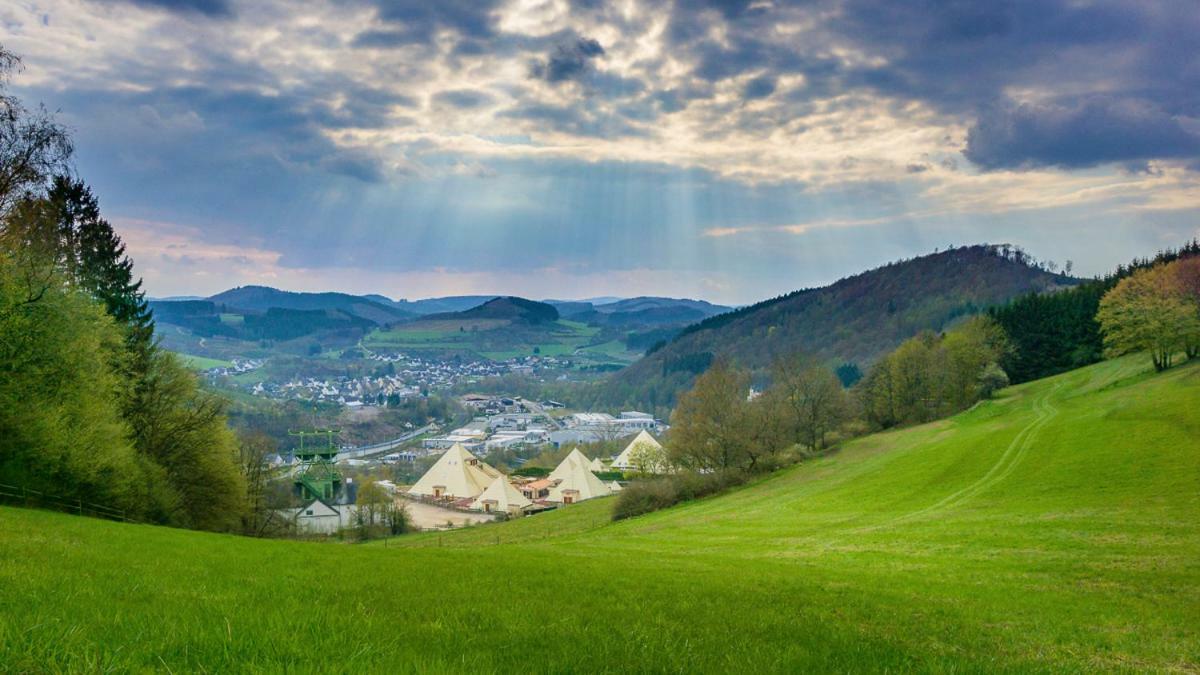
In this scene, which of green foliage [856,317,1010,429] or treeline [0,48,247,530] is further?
green foliage [856,317,1010,429]

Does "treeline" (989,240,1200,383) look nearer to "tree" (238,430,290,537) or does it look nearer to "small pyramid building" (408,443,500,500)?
"small pyramid building" (408,443,500,500)

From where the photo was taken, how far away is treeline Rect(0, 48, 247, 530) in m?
25.3

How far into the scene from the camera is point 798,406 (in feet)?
225

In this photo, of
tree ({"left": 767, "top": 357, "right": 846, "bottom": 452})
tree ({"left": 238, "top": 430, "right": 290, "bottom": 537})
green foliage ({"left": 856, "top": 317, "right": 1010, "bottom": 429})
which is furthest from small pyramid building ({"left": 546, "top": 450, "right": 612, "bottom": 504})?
tree ({"left": 238, "top": 430, "right": 290, "bottom": 537})

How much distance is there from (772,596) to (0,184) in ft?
90.3

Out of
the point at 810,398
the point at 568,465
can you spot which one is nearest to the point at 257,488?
the point at 568,465

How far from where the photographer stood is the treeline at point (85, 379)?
25328 mm

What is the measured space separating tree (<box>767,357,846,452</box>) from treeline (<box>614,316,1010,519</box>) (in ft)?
0.34

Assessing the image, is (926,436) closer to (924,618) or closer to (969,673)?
(924,618)

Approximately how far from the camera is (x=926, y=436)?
2199 inches

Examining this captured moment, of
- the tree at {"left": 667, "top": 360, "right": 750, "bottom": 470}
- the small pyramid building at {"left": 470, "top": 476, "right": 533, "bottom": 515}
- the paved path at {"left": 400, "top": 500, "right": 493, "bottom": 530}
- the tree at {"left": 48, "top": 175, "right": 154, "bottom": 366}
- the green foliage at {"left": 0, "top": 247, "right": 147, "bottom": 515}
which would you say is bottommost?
the paved path at {"left": 400, "top": 500, "right": 493, "bottom": 530}

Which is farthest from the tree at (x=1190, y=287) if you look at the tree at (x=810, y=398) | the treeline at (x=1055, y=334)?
the tree at (x=810, y=398)

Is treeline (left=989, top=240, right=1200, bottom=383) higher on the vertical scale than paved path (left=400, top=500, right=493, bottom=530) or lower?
higher

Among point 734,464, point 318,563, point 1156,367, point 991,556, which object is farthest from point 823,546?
point 1156,367
